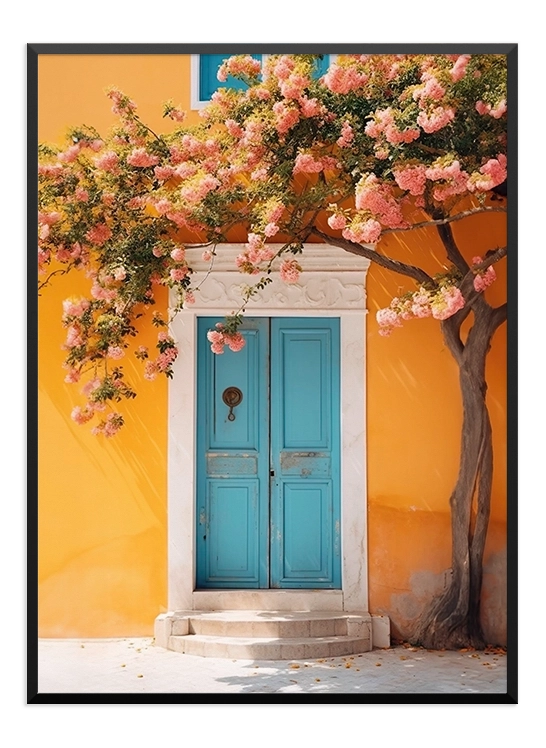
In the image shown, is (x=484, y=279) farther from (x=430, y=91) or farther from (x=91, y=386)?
(x=91, y=386)

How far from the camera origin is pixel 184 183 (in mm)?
6945

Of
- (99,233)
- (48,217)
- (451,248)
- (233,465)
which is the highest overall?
(48,217)

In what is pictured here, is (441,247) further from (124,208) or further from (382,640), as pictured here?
(382,640)

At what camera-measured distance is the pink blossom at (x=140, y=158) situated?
709cm

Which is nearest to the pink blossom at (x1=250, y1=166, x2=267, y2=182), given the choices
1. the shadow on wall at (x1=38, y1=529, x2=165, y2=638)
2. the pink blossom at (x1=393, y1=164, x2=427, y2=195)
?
the pink blossom at (x1=393, y1=164, x2=427, y2=195)

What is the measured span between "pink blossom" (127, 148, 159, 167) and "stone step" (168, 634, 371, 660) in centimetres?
343

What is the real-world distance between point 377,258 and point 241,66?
5.43ft

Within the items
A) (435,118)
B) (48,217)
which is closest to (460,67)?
(435,118)

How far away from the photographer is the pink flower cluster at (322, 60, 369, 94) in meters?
6.53

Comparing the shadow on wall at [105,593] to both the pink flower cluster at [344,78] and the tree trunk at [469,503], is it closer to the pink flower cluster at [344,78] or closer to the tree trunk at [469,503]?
the tree trunk at [469,503]

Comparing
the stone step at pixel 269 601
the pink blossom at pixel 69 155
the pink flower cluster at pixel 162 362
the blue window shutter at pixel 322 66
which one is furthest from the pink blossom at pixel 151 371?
the blue window shutter at pixel 322 66

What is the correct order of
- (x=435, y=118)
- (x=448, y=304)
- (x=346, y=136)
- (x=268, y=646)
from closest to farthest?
(x=435, y=118) < (x=448, y=304) < (x=346, y=136) < (x=268, y=646)

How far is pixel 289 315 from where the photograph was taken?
7.75 metres

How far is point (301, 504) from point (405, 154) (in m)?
2.84
